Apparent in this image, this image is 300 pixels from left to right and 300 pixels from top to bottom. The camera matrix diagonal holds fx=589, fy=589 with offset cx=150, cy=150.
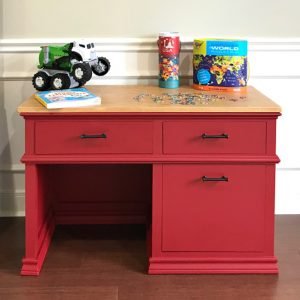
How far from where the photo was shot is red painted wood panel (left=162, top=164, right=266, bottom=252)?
2.22 meters

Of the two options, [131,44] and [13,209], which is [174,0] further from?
[13,209]

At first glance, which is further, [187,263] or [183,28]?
[183,28]

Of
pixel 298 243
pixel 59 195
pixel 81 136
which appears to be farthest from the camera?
pixel 59 195

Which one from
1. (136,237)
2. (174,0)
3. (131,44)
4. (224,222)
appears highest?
(174,0)

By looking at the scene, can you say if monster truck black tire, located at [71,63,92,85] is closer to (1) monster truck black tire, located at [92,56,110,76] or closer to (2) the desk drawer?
(1) monster truck black tire, located at [92,56,110,76]

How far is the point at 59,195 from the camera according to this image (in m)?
2.76

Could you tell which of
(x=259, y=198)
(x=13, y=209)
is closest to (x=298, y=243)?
(x=259, y=198)

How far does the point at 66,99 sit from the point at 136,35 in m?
0.68

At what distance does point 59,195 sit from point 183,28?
967mm

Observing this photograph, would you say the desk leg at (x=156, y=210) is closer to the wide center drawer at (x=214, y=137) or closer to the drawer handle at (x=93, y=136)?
the wide center drawer at (x=214, y=137)

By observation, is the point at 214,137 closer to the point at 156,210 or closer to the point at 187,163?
the point at 187,163

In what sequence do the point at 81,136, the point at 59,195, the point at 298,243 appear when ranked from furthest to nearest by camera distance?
the point at 59,195, the point at 298,243, the point at 81,136

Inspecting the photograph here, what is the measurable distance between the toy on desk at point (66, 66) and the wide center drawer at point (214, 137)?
0.46 metres

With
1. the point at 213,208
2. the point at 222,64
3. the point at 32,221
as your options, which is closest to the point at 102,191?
the point at 32,221
